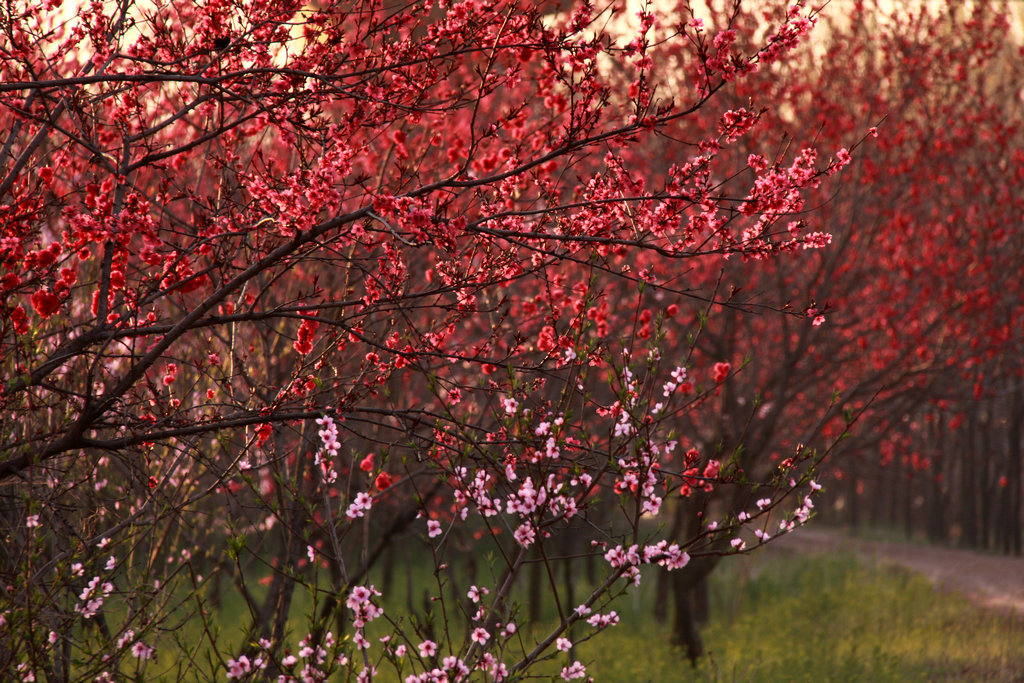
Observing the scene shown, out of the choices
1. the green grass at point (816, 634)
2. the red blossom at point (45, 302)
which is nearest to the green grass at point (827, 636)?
the green grass at point (816, 634)

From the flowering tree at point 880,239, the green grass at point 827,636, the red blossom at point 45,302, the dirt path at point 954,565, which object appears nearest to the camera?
the red blossom at point 45,302

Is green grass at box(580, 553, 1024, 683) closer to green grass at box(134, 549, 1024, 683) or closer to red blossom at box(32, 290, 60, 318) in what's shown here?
green grass at box(134, 549, 1024, 683)

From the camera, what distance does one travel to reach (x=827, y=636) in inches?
554

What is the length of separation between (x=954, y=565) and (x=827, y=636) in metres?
10.9

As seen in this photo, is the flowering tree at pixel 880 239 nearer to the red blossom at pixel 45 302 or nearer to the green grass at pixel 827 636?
the green grass at pixel 827 636

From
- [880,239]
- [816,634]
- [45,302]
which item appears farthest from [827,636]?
[45,302]

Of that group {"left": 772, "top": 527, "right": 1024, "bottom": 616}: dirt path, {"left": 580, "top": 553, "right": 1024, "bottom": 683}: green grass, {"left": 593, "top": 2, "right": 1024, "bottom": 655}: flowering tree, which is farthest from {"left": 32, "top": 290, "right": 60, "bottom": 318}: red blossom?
{"left": 772, "top": 527, "right": 1024, "bottom": 616}: dirt path

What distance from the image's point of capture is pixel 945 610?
15430 millimetres

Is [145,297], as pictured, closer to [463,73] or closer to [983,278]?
[463,73]

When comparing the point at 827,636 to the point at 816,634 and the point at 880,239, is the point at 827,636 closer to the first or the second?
the point at 816,634

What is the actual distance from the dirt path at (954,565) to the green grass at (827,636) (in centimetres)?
81

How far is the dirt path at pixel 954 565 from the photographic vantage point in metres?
17.5

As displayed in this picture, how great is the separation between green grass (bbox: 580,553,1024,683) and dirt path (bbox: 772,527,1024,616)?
2.66 ft

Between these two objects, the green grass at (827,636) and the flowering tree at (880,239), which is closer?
the green grass at (827,636)
